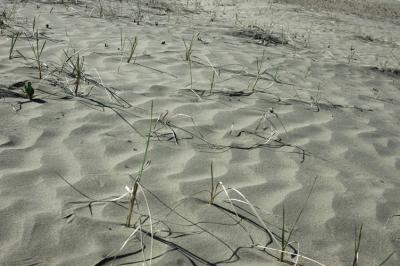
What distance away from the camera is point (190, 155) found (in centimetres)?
272

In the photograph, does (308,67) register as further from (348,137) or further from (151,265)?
(151,265)

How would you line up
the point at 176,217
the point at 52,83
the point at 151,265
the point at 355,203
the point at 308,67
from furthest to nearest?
the point at 308,67 → the point at 52,83 → the point at 355,203 → the point at 176,217 → the point at 151,265

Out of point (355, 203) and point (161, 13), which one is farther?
point (161, 13)

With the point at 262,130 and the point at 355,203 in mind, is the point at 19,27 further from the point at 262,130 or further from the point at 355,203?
the point at 355,203

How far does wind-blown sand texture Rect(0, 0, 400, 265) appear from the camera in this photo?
1981 millimetres

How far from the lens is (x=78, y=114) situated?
3082mm

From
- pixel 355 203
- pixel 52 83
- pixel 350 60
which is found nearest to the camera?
pixel 355 203

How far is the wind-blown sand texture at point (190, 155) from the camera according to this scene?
6.50 ft

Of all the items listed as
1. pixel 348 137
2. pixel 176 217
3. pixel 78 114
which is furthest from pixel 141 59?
pixel 176 217

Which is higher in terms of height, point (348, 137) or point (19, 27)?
point (19, 27)

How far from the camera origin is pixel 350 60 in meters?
6.00

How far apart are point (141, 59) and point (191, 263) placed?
307cm

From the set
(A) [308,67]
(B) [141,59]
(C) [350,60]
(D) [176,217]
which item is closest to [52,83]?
(B) [141,59]

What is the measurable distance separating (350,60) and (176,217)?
457 centimetres
